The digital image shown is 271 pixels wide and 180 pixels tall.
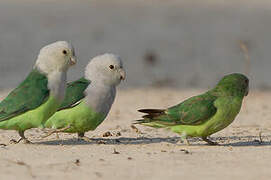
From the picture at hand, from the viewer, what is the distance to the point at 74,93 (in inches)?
303

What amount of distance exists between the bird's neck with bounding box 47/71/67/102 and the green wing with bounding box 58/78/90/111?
254mm

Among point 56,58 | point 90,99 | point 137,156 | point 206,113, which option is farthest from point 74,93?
point 206,113

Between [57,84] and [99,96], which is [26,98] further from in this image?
[99,96]

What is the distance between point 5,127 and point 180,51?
1157cm

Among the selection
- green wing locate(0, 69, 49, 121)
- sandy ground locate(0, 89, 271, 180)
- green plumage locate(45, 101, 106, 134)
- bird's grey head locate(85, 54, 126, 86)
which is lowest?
sandy ground locate(0, 89, 271, 180)

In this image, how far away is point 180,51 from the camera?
60.7 feet

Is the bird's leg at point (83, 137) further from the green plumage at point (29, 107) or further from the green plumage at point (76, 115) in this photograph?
the green plumage at point (29, 107)

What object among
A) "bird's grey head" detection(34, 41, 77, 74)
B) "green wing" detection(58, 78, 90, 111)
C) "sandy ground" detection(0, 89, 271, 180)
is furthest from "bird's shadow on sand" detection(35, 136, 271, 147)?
"bird's grey head" detection(34, 41, 77, 74)

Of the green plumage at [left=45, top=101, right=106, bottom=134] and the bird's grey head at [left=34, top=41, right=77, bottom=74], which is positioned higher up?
the bird's grey head at [left=34, top=41, right=77, bottom=74]

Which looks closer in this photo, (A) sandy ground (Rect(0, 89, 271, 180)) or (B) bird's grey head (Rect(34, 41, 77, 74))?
(A) sandy ground (Rect(0, 89, 271, 180))

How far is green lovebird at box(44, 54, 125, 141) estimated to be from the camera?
25.0 ft

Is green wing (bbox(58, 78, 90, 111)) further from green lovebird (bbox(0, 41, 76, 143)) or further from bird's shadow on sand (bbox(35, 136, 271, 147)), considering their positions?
bird's shadow on sand (bbox(35, 136, 271, 147))

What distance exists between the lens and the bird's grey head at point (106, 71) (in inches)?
311

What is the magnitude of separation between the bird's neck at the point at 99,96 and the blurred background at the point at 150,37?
281 inches
